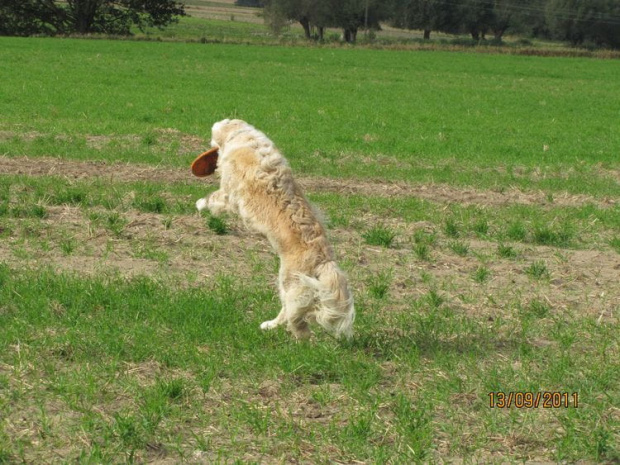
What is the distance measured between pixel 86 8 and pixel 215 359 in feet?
196

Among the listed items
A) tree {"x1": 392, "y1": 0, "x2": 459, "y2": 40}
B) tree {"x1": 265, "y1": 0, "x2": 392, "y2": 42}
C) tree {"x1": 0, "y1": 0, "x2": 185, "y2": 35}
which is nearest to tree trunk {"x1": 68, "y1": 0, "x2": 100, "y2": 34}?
tree {"x1": 0, "y1": 0, "x2": 185, "y2": 35}

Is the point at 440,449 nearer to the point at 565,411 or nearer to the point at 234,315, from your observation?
the point at 565,411

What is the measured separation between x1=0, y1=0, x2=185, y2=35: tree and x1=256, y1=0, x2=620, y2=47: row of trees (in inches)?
837

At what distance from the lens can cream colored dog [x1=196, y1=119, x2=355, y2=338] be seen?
21.1ft

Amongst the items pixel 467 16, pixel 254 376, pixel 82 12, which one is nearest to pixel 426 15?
pixel 467 16

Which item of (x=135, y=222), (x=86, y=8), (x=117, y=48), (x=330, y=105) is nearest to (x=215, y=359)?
(x=135, y=222)

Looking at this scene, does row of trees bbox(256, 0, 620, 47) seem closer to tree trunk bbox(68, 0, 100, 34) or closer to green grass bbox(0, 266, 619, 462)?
tree trunk bbox(68, 0, 100, 34)

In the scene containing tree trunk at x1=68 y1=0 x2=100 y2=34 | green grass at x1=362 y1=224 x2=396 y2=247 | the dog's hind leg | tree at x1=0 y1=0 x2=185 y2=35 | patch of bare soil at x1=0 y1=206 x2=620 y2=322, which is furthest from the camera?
tree trunk at x1=68 y1=0 x2=100 y2=34

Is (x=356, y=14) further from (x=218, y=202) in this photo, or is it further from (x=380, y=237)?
(x=218, y=202)

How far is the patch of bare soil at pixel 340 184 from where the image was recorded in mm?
13453

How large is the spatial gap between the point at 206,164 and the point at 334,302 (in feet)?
7.53

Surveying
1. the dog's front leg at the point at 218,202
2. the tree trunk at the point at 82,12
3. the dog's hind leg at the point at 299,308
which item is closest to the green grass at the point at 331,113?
the dog's front leg at the point at 218,202

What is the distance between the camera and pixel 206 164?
7.99 metres
